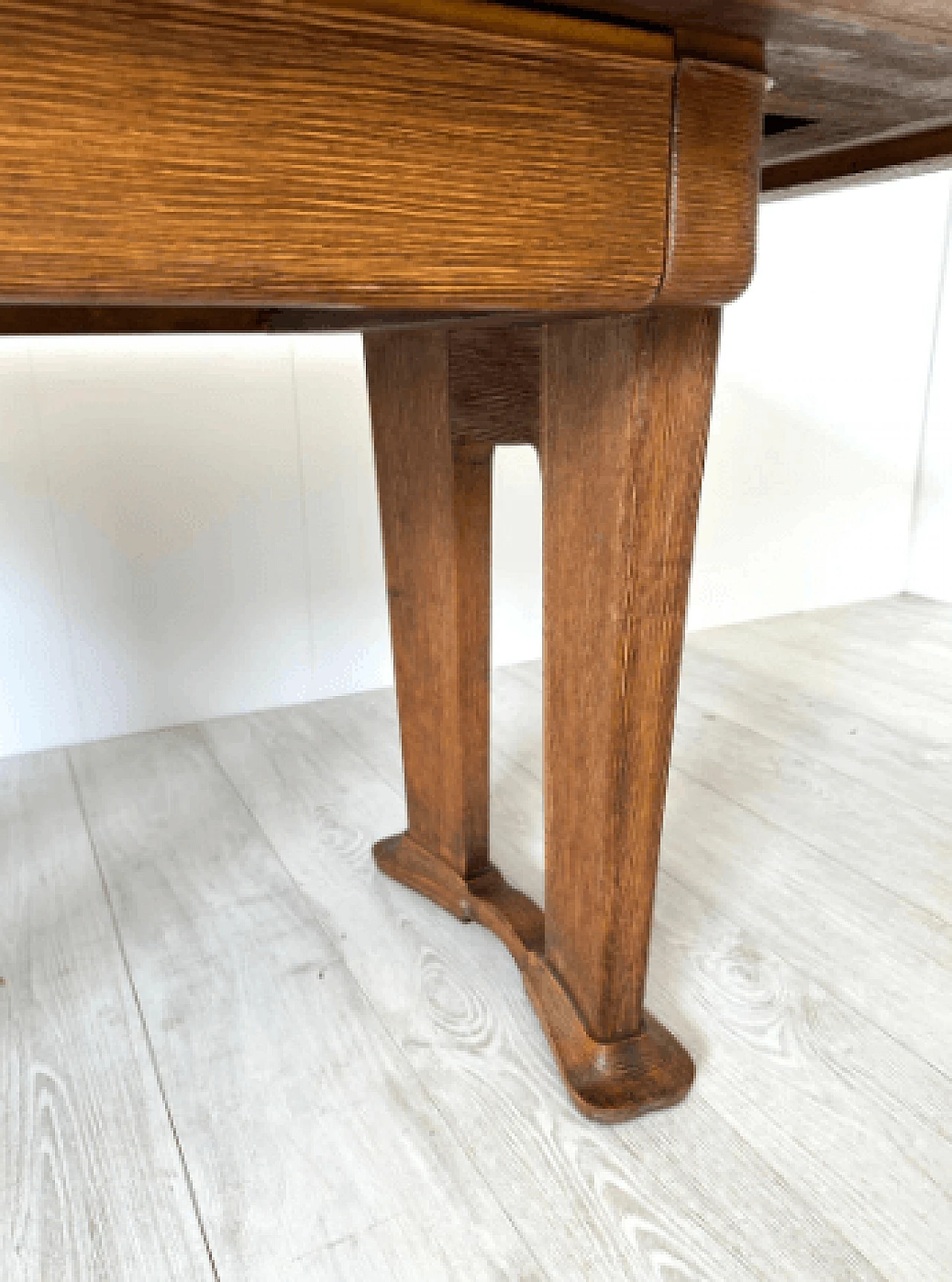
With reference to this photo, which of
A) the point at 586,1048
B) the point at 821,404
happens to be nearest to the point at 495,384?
the point at 586,1048

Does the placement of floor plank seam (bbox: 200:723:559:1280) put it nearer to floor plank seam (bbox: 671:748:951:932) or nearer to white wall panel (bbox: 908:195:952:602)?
floor plank seam (bbox: 671:748:951:932)

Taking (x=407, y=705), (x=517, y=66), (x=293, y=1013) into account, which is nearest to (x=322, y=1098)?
(x=293, y=1013)

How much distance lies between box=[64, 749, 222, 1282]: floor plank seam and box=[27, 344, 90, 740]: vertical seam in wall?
0.18 meters

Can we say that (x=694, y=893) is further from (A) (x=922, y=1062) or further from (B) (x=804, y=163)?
(B) (x=804, y=163)

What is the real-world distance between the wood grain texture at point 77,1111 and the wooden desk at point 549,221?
27 centimetres

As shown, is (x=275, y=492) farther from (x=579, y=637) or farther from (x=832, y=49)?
(x=832, y=49)

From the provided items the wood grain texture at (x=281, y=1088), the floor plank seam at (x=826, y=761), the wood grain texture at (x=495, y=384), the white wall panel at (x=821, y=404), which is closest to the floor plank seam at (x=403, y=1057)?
the wood grain texture at (x=281, y=1088)

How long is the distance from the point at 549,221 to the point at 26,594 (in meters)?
1.07

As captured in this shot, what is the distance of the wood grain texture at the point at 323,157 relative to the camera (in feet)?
1.05

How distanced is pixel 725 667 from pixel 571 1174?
43.5 inches

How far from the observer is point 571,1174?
1.96 feet

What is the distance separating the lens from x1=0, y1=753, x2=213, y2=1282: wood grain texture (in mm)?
552

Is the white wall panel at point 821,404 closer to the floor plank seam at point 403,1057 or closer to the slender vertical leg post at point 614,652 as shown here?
the floor plank seam at point 403,1057

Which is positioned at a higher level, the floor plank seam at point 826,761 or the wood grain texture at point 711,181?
the wood grain texture at point 711,181
